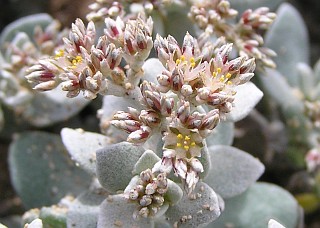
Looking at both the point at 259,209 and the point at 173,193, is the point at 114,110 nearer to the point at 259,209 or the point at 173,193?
the point at 173,193

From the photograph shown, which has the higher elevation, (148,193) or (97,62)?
(97,62)

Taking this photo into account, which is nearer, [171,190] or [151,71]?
[171,190]

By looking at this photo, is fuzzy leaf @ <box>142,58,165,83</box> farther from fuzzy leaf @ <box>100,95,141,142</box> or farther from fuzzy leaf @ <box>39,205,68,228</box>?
fuzzy leaf @ <box>39,205,68,228</box>

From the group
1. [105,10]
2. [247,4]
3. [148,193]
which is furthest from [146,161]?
[247,4]

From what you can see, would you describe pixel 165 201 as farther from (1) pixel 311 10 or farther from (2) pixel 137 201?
(1) pixel 311 10

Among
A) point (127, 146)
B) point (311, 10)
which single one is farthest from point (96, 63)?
point (311, 10)
